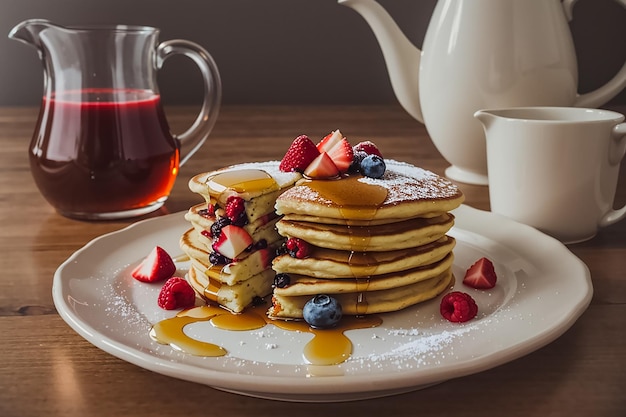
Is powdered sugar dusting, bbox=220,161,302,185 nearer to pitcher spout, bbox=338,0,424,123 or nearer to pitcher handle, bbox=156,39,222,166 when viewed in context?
pitcher handle, bbox=156,39,222,166

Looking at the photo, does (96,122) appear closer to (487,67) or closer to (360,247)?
(360,247)

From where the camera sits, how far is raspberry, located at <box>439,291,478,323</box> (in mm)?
958

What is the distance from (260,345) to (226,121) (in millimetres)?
1623

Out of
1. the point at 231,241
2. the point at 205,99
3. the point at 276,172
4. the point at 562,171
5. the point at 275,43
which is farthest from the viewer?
the point at 275,43

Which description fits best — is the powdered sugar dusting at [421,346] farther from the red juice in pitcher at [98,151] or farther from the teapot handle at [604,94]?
the teapot handle at [604,94]

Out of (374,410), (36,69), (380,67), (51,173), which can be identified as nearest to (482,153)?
(51,173)

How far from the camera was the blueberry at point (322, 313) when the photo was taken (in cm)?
96

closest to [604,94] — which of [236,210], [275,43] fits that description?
[236,210]

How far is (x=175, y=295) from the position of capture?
3.39 feet

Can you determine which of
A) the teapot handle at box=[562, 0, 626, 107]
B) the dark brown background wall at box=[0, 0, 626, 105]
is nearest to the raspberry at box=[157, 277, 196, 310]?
the teapot handle at box=[562, 0, 626, 107]

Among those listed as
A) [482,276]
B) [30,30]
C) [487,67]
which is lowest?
[482,276]

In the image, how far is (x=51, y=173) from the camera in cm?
139

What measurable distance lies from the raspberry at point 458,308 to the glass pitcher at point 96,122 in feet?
2.23

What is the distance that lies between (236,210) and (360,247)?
19 centimetres
